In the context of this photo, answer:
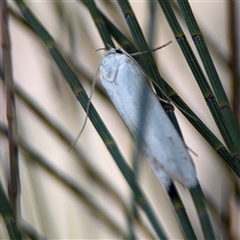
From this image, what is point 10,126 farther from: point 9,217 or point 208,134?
point 208,134

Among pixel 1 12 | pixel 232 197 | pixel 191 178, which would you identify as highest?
pixel 1 12

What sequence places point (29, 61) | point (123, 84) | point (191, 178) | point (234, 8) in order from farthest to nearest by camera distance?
point (29, 61) < point (234, 8) < point (123, 84) < point (191, 178)

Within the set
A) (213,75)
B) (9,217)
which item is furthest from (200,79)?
(9,217)

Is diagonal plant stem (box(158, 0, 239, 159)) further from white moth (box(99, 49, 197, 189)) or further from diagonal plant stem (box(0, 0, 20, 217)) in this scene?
diagonal plant stem (box(0, 0, 20, 217))

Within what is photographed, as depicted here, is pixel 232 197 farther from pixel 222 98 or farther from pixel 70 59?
pixel 70 59

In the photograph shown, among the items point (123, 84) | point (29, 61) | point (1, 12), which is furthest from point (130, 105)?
point (29, 61)
